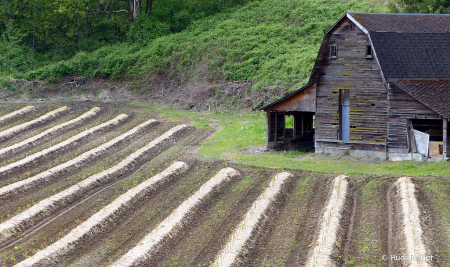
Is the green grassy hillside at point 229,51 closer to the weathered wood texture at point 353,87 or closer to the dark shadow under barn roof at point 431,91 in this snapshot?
the weathered wood texture at point 353,87

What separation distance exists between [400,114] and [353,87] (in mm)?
3019

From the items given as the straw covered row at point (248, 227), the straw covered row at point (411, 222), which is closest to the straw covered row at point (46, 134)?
the straw covered row at point (248, 227)

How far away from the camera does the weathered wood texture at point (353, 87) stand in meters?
28.7

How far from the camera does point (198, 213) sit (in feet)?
67.1

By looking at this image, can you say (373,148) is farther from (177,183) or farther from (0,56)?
(0,56)

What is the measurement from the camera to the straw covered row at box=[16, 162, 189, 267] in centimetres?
1664

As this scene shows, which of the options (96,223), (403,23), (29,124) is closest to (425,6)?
(403,23)

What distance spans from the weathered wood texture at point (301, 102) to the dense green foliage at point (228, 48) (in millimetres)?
11409

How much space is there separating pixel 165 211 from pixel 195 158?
29.0ft

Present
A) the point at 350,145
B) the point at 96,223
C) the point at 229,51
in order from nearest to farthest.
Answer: the point at 96,223 < the point at 350,145 < the point at 229,51

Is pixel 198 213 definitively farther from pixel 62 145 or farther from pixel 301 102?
pixel 62 145

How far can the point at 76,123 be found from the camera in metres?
38.6

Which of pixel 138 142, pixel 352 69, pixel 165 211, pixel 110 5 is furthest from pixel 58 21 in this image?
pixel 165 211

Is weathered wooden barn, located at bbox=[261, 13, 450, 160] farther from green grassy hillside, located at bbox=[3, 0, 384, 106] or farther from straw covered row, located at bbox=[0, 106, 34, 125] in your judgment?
straw covered row, located at bbox=[0, 106, 34, 125]
